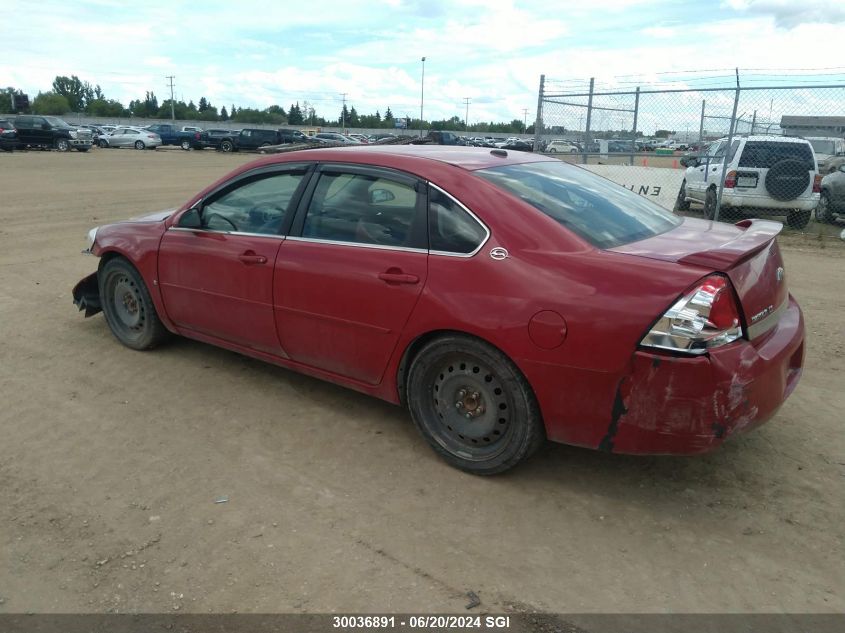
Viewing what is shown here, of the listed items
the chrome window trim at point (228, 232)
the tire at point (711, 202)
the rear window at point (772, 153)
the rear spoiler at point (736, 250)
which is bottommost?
the tire at point (711, 202)

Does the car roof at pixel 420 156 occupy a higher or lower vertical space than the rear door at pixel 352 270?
higher

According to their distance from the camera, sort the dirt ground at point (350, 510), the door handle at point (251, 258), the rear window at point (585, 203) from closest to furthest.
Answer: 1. the dirt ground at point (350, 510)
2. the rear window at point (585, 203)
3. the door handle at point (251, 258)

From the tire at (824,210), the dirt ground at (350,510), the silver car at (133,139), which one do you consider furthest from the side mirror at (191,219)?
the silver car at (133,139)

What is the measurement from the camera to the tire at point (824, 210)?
12.6 metres

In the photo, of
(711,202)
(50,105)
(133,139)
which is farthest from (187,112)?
(711,202)

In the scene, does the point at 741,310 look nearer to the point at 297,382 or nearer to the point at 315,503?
the point at 315,503

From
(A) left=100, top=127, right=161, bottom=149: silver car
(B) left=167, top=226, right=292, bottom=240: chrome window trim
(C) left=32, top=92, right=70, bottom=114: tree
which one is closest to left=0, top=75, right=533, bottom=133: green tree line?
(C) left=32, top=92, right=70, bottom=114: tree

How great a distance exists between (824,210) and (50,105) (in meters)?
126

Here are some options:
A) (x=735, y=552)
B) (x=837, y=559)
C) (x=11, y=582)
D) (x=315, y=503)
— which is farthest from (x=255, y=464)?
(x=837, y=559)

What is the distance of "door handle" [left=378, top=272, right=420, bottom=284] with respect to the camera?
11.0ft

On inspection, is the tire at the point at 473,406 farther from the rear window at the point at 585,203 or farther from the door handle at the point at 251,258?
the door handle at the point at 251,258

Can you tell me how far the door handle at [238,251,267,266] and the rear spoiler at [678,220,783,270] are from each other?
2.34m

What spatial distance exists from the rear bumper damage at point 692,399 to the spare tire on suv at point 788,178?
31.3 ft

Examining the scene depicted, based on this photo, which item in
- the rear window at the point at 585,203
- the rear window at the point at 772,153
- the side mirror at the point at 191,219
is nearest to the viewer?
the rear window at the point at 585,203
